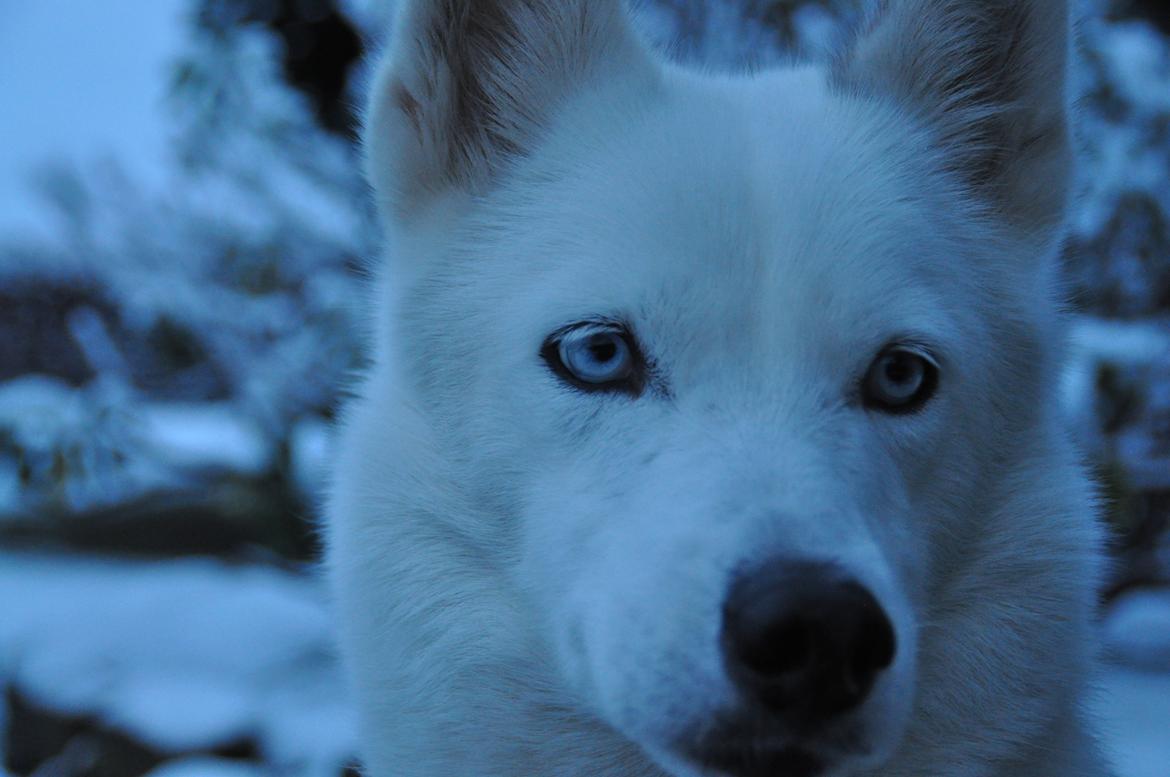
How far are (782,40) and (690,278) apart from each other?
323 cm

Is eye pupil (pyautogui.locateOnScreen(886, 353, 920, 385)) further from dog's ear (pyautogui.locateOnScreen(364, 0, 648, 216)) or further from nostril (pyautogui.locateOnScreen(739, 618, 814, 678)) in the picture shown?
dog's ear (pyautogui.locateOnScreen(364, 0, 648, 216))

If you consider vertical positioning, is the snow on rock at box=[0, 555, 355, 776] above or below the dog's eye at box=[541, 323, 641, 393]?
below

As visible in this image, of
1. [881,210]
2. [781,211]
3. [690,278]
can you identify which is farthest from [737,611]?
[881,210]

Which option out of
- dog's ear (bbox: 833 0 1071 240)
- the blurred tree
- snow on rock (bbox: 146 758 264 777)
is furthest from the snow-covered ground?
dog's ear (bbox: 833 0 1071 240)

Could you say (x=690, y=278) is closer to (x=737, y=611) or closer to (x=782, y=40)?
(x=737, y=611)

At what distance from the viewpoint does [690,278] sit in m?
1.75

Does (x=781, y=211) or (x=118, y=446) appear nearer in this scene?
(x=781, y=211)

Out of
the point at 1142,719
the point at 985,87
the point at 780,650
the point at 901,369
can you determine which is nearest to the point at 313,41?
the point at 985,87

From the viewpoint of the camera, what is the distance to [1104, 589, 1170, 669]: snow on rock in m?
5.90

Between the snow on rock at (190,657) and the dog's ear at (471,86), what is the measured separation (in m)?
3.22

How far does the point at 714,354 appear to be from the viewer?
174 centimetres

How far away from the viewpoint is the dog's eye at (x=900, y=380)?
71.4 inches

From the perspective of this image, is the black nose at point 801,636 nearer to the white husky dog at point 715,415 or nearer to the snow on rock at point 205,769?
the white husky dog at point 715,415

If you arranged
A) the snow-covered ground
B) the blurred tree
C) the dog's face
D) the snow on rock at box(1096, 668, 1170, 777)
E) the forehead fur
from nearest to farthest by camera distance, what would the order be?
the dog's face < the forehead fur < the snow on rock at box(1096, 668, 1170, 777) < the blurred tree < the snow-covered ground
